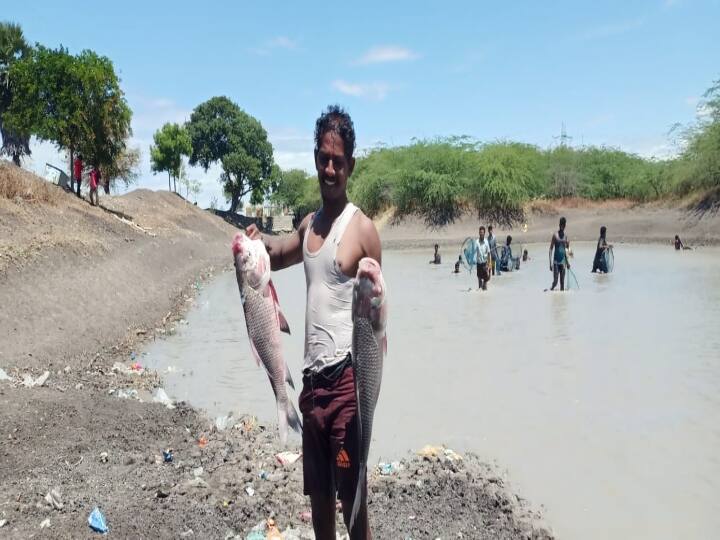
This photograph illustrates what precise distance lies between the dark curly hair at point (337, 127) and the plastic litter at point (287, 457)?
2848 mm

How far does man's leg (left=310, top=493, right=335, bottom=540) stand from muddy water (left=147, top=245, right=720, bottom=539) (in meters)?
2.17

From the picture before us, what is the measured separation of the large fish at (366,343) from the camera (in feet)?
7.25

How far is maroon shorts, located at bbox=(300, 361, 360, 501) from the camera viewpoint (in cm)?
252

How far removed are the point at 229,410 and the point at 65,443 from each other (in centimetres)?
214

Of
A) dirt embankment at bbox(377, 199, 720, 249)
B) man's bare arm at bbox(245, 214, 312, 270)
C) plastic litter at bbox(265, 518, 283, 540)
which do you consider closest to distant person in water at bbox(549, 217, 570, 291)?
plastic litter at bbox(265, 518, 283, 540)

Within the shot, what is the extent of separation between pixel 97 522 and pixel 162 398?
3427 mm

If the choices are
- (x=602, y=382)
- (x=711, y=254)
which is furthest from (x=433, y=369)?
(x=711, y=254)

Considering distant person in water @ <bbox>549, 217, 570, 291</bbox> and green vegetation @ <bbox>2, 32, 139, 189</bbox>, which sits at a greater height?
green vegetation @ <bbox>2, 32, 139, 189</bbox>

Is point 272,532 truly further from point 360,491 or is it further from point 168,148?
point 168,148

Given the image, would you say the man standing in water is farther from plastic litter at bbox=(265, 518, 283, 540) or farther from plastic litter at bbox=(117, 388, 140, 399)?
plastic litter at bbox=(117, 388, 140, 399)

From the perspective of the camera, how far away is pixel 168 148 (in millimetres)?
44250

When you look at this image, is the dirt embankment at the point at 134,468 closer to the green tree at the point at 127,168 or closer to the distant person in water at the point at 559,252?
the distant person in water at the point at 559,252

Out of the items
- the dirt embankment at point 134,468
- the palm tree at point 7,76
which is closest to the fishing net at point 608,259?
the dirt embankment at point 134,468

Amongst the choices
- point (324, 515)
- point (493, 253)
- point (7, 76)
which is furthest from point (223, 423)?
point (7, 76)
